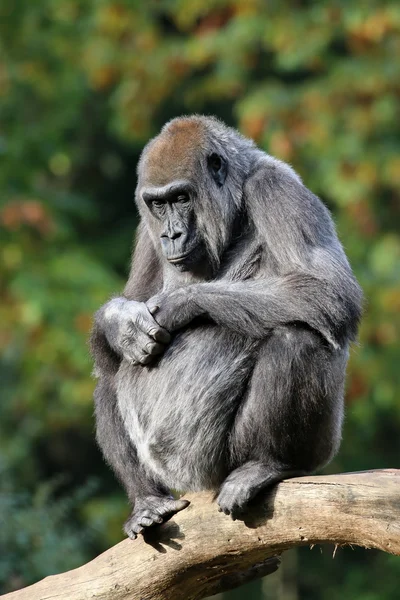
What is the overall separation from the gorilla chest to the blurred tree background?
458 centimetres

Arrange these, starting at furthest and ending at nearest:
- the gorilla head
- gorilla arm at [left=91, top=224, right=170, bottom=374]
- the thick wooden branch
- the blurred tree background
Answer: the blurred tree background
the gorilla head
gorilla arm at [left=91, top=224, right=170, bottom=374]
the thick wooden branch

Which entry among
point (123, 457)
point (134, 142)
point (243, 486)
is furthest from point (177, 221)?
point (134, 142)

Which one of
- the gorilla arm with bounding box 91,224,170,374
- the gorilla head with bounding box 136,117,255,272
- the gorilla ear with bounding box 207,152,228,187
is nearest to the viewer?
the gorilla arm with bounding box 91,224,170,374

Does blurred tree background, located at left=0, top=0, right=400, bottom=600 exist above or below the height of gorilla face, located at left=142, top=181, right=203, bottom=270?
above

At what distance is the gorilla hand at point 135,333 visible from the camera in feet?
15.0

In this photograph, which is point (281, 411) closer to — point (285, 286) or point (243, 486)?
point (243, 486)

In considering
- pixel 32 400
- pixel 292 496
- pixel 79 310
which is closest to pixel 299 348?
pixel 292 496

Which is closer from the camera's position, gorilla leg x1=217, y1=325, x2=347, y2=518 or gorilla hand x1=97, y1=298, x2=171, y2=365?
gorilla leg x1=217, y1=325, x2=347, y2=518

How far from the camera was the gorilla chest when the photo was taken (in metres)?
4.49

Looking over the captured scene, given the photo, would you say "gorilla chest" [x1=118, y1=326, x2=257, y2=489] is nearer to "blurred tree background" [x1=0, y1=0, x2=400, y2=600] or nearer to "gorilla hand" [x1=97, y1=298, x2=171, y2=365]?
"gorilla hand" [x1=97, y1=298, x2=171, y2=365]

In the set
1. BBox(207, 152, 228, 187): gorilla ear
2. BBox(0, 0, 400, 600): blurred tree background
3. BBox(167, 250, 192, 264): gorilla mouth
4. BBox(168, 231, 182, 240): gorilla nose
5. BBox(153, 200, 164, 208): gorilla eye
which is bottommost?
BBox(167, 250, 192, 264): gorilla mouth

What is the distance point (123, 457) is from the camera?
15.9ft

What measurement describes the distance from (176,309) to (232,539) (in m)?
1.06

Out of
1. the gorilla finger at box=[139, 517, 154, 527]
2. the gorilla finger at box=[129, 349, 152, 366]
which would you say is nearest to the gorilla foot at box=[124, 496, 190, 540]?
the gorilla finger at box=[139, 517, 154, 527]
